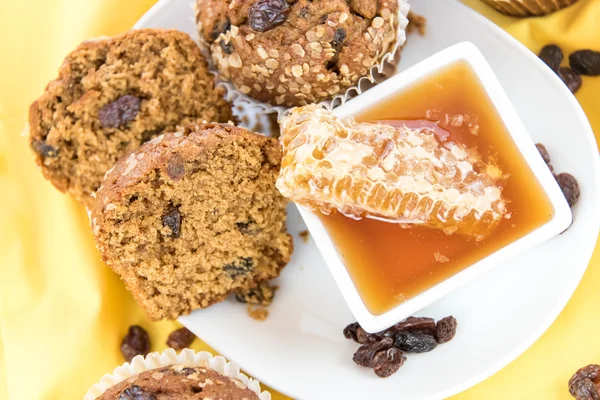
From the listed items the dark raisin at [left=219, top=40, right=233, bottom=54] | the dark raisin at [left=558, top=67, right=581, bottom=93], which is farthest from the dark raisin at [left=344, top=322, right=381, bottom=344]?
the dark raisin at [left=558, top=67, right=581, bottom=93]

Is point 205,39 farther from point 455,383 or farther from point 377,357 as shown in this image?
point 455,383

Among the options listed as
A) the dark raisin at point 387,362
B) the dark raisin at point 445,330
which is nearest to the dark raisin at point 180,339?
the dark raisin at point 387,362

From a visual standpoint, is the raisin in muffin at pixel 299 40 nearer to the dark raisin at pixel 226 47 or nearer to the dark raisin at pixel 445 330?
the dark raisin at pixel 226 47

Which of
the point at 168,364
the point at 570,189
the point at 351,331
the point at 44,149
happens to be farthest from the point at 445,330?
the point at 44,149

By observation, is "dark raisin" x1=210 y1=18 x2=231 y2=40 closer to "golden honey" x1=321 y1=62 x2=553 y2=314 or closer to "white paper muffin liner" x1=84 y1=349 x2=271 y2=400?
"golden honey" x1=321 y1=62 x2=553 y2=314

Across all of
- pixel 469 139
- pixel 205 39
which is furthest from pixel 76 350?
pixel 469 139
